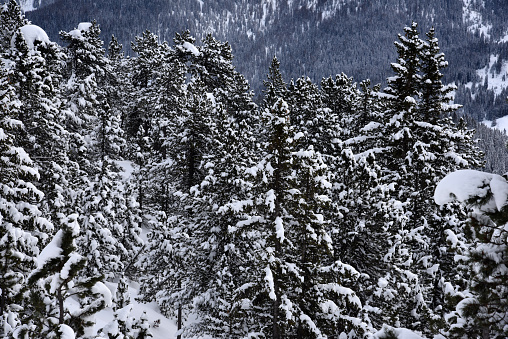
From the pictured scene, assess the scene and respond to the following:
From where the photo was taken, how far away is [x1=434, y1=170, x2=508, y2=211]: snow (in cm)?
433

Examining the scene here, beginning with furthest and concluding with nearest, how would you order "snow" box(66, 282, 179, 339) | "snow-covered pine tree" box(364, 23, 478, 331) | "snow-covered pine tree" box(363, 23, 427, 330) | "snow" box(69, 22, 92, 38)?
"snow" box(69, 22, 92, 38), "snow" box(66, 282, 179, 339), "snow-covered pine tree" box(364, 23, 478, 331), "snow-covered pine tree" box(363, 23, 427, 330)

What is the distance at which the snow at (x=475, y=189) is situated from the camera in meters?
4.33

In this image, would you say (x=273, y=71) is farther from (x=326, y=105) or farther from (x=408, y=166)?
(x=408, y=166)

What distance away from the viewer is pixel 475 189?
4.41 meters

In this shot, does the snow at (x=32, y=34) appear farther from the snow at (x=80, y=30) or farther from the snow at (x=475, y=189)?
the snow at (x=475, y=189)

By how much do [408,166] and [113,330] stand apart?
13.9 metres

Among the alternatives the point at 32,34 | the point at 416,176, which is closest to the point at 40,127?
the point at 32,34

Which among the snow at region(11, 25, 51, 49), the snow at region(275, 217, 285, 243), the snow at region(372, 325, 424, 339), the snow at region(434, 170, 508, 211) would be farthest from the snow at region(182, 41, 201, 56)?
the snow at region(372, 325, 424, 339)

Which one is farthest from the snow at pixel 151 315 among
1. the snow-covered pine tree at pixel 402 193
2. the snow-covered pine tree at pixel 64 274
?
the snow-covered pine tree at pixel 64 274

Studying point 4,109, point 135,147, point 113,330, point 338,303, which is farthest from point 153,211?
point 113,330

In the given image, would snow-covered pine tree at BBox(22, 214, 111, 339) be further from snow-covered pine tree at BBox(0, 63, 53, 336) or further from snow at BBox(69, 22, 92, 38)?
snow at BBox(69, 22, 92, 38)

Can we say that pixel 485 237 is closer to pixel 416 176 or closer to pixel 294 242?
pixel 294 242

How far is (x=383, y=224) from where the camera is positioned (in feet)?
48.6

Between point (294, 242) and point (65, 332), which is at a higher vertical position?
point (65, 332)
